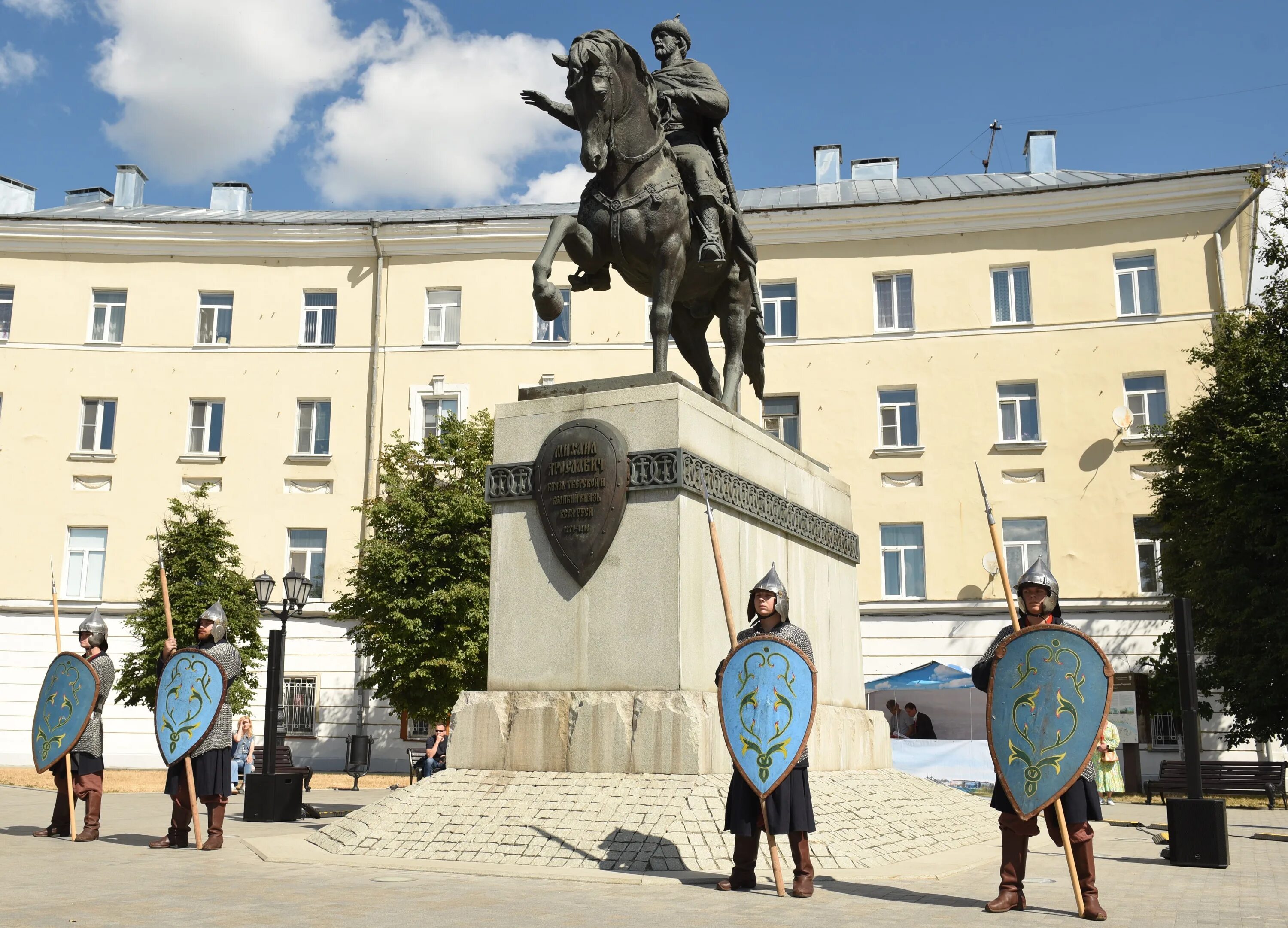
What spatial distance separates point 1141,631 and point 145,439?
87.6 ft

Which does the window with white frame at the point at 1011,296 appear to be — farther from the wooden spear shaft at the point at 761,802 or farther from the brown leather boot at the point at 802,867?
the brown leather boot at the point at 802,867

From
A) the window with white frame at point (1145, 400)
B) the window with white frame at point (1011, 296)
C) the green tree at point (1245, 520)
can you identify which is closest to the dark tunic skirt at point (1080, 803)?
the green tree at point (1245, 520)

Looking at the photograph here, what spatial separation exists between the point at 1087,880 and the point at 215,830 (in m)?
6.39

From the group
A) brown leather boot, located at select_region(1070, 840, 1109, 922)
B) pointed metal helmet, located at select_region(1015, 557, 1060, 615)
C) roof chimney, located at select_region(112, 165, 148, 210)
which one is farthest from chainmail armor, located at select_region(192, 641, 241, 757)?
roof chimney, located at select_region(112, 165, 148, 210)

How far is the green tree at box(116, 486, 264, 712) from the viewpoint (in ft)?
91.5

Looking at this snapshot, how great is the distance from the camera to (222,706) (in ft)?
32.0

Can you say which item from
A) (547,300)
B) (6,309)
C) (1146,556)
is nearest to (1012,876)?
(547,300)

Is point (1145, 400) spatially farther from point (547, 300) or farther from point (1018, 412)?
point (547, 300)

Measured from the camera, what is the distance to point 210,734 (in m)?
9.70

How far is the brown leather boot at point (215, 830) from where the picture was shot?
952cm

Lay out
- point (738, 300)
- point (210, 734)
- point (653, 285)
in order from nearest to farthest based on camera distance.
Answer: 1. point (210, 734)
2. point (653, 285)
3. point (738, 300)

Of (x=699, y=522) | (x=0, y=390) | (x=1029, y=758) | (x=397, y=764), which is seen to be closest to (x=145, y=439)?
(x=0, y=390)

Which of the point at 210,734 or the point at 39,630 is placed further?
the point at 39,630

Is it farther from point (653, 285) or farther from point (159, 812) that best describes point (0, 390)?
point (653, 285)
